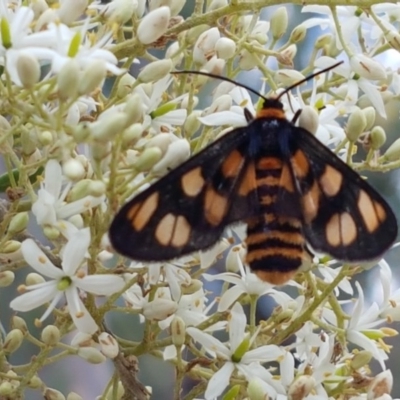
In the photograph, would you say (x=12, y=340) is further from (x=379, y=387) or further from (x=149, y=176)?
(x=379, y=387)

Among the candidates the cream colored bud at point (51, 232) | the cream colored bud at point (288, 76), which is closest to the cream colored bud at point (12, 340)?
the cream colored bud at point (51, 232)

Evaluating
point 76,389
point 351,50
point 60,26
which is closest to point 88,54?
point 60,26

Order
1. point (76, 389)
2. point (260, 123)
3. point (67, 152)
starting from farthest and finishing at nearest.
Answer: point (76, 389)
point (260, 123)
point (67, 152)

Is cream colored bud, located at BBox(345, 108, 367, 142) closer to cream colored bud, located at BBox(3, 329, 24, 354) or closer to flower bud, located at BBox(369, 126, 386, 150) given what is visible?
flower bud, located at BBox(369, 126, 386, 150)

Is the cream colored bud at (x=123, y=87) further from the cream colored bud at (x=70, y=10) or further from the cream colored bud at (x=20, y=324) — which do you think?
the cream colored bud at (x=20, y=324)

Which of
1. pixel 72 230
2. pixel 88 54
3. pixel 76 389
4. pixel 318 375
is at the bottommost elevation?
pixel 76 389

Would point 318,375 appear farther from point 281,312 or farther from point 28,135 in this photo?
point 28,135
